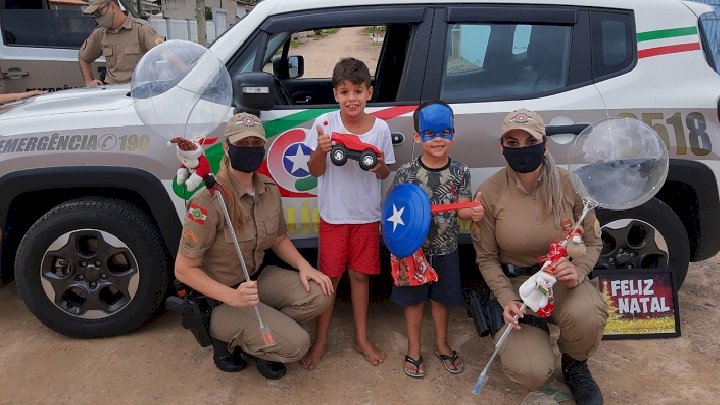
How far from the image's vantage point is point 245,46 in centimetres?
311

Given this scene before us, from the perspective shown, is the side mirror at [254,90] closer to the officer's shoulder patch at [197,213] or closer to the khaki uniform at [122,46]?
the officer's shoulder patch at [197,213]

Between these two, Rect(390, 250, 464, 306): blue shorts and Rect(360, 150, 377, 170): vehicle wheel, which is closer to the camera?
Rect(360, 150, 377, 170): vehicle wheel

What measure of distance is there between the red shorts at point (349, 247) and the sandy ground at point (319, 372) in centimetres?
51

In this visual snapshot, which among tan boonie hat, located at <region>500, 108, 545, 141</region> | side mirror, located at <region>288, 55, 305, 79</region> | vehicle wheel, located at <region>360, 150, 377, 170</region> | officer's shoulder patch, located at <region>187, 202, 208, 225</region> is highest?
side mirror, located at <region>288, 55, 305, 79</region>

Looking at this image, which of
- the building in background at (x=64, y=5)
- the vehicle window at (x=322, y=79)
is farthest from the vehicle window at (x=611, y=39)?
the building in background at (x=64, y=5)

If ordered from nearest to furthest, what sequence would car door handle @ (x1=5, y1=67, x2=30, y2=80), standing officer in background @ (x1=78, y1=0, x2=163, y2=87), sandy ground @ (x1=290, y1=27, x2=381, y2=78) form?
sandy ground @ (x1=290, y1=27, x2=381, y2=78) < standing officer in background @ (x1=78, y1=0, x2=163, y2=87) < car door handle @ (x1=5, y1=67, x2=30, y2=80)

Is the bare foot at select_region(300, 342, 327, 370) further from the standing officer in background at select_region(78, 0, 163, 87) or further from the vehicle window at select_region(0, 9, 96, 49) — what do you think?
the vehicle window at select_region(0, 9, 96, 49)

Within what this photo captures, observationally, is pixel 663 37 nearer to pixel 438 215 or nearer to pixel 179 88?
pixel 438 215

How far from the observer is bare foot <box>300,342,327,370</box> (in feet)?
10.0

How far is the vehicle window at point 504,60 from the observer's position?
3.19 m

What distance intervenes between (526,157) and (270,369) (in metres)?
1.58

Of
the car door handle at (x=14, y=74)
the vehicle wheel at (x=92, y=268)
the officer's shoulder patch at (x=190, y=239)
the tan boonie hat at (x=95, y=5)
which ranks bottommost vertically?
the vehicle wheel at (x=92, y=268)

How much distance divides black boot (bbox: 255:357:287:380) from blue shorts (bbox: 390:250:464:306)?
0.67m

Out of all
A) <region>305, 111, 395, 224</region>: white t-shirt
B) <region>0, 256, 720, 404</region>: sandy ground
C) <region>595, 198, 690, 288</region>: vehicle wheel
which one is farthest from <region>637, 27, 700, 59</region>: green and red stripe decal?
<region>0, 256, 720, 404</region>: sandy ground
